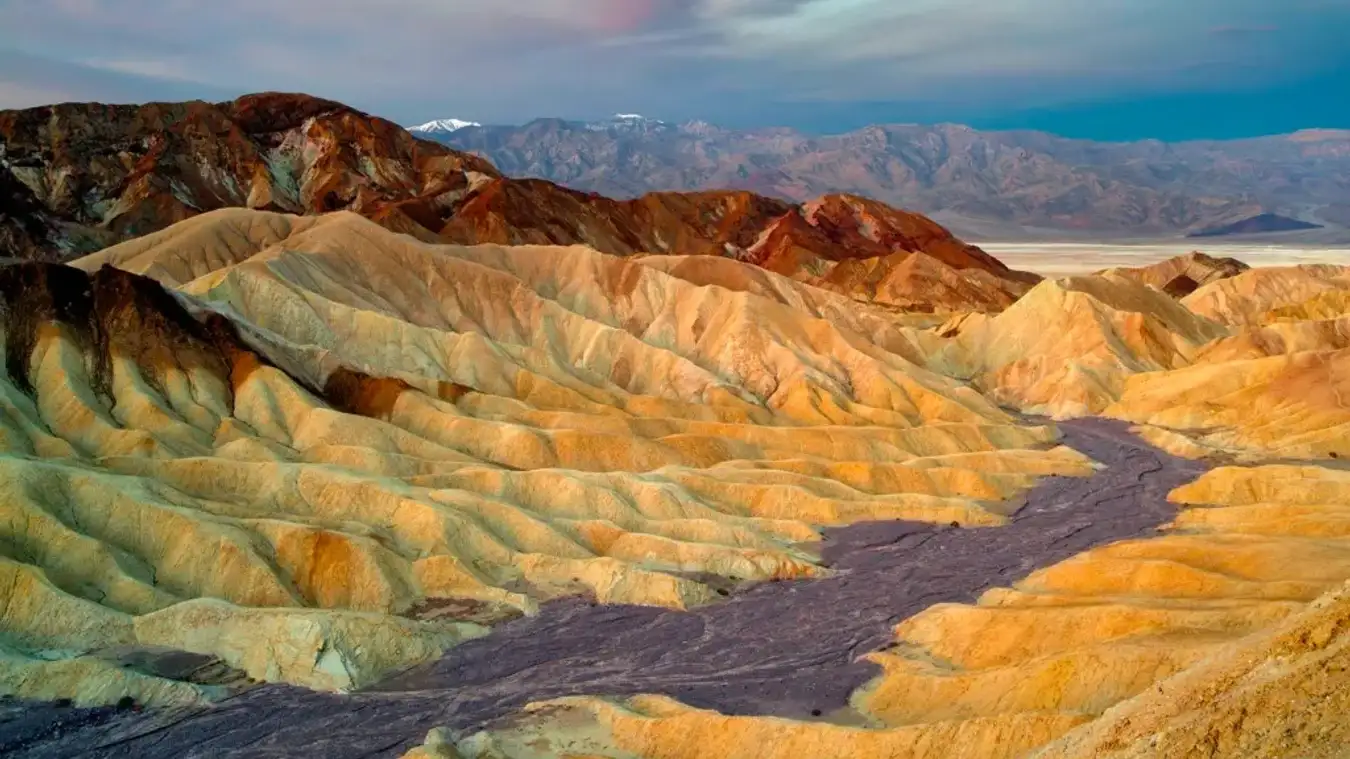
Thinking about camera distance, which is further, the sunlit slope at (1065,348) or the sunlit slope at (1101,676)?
the sunlit slope at (1065,348)

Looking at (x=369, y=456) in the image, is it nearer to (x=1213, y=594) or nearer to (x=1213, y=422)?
(x=1213, y=594)

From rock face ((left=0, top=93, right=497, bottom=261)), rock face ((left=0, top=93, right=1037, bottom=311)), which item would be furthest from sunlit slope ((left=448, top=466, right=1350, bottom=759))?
rock face ((left=0, top=93, right=497, bottom=261))

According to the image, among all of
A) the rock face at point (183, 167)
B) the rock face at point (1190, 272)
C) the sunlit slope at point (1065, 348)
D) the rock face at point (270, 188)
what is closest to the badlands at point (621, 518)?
the sunlit slope at point (1065, 348)

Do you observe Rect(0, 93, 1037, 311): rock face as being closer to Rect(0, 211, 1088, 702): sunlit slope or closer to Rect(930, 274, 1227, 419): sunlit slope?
Rect(930, 274, 1227, 419): sunlit slope

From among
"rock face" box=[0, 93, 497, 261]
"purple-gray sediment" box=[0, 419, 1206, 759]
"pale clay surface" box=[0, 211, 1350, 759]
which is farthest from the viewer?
"rock face" box=[0, 93, 497, 261]

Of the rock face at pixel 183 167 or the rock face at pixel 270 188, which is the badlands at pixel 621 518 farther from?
the rock face at pixel 183 167

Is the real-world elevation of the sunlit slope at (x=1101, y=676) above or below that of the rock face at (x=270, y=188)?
below
